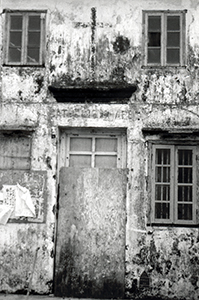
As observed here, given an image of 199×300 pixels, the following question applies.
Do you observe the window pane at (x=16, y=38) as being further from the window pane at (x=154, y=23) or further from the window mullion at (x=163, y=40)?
the window mullion at (x=163, y=40)

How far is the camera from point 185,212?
9539 millimetres

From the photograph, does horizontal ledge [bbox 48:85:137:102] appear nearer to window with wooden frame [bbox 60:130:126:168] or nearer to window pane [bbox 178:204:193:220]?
window with wooden frame [bbox 60:130:126:168]

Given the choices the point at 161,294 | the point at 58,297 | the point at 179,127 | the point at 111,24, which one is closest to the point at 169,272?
the point at 161,294

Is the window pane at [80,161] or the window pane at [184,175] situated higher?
the window pane at [80,161]

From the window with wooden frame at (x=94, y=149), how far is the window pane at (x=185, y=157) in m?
1.05

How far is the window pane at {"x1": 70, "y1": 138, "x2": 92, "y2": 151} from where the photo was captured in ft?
32.5

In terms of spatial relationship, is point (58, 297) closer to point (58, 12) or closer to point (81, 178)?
point (81, 178)

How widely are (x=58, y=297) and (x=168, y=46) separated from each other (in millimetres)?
5089

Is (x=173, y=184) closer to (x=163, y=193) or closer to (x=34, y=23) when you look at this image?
(x=163, y=193)

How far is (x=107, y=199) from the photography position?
9656 mm

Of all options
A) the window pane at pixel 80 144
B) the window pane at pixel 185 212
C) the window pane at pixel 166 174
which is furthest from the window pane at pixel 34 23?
the window pane at pixel 185 212

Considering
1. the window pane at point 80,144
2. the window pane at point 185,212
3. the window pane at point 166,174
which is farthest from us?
the window pane at point 80,144

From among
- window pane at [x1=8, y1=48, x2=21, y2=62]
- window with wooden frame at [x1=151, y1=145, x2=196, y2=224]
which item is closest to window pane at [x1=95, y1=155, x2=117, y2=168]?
window with wooden frame at [x1=151, y1=145, x2=196, y2=224]

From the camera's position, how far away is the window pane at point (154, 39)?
9.90 metres
